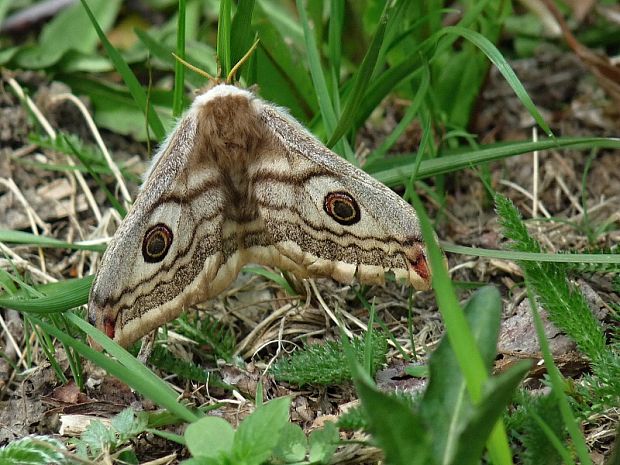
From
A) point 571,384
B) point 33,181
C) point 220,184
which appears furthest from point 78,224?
point 571,384

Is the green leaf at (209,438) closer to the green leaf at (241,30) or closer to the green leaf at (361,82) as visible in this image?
the green leaf at (361,82)

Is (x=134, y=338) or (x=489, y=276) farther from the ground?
(x=489, y=276)

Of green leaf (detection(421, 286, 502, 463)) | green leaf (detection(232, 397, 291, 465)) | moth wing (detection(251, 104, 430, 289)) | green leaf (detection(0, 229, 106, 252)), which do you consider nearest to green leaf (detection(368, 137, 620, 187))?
moth wing (detection(251, 104, 430, 289))

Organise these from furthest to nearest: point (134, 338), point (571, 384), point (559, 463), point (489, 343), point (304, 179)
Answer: point (304, 179) → point (134, 338) → point (571, 384) → point (559, 463) → point (489, 343)

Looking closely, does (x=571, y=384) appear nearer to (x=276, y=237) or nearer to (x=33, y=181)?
(x=276, y=237)

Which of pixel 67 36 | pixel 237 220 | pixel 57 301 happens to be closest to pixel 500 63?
pixel 237 220

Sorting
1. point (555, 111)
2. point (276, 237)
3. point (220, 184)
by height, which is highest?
point (555, 111)

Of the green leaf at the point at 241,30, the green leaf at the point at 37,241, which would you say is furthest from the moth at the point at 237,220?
the green leaf at the point at 37,241
